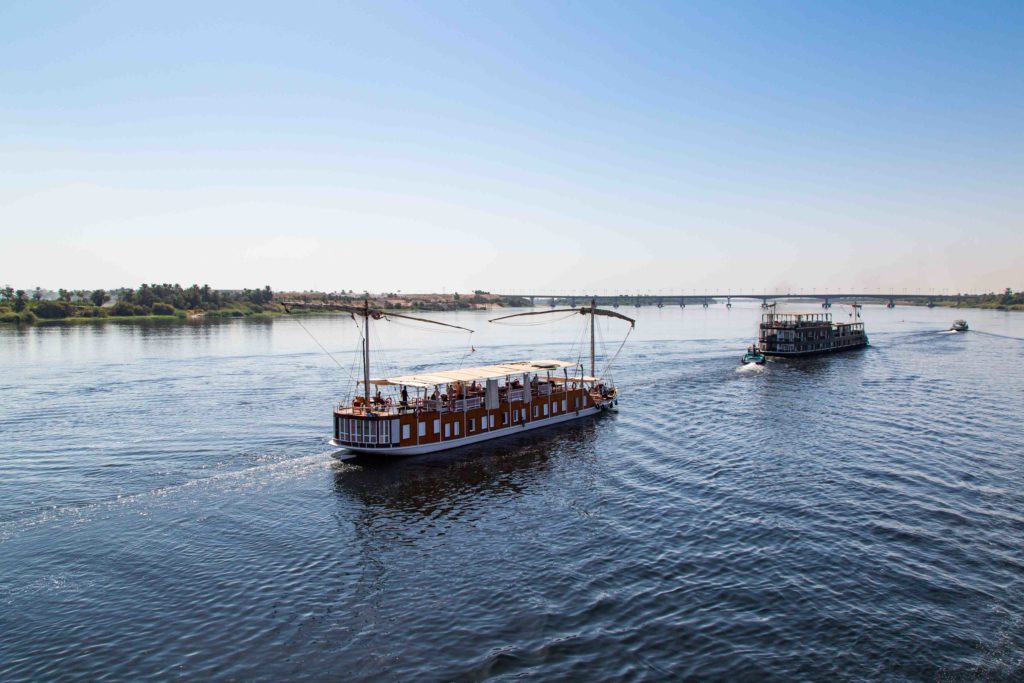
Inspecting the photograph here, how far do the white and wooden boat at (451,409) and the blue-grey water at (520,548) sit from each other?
2.63 m

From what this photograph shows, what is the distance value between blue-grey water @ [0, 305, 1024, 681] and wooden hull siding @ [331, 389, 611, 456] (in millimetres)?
2399

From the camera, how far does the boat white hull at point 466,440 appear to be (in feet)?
180

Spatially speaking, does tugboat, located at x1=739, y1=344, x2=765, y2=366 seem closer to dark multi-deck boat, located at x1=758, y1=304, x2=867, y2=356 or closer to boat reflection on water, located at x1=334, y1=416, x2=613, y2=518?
dark multi-deck boat, located at x1=758, y1=304, x2=867, y2=356

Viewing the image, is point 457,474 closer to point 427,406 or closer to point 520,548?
point 427,406

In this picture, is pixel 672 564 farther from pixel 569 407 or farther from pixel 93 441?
pixel 93 441

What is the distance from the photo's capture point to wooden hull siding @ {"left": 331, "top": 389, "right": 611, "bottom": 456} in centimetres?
5447

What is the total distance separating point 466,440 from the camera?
2384 inches

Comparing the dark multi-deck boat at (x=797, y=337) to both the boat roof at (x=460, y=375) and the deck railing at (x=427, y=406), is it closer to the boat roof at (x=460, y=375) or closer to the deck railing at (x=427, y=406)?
the boat roof at (x=460, y=375)

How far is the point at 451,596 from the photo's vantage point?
31516 mm

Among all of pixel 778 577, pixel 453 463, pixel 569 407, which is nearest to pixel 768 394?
pixel 569 407

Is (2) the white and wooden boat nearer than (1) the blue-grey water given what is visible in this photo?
No

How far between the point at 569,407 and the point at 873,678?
49321mm

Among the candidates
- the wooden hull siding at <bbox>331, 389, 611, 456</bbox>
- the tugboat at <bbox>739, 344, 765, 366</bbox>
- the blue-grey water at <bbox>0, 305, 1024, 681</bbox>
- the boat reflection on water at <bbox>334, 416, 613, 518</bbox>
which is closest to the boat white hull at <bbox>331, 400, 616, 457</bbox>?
the wooden hull siding at <bbox>331, 389, 611, 456</bbox>

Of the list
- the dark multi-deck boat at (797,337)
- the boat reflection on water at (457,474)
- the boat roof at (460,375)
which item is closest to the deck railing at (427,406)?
the boat roof at (460,375)
